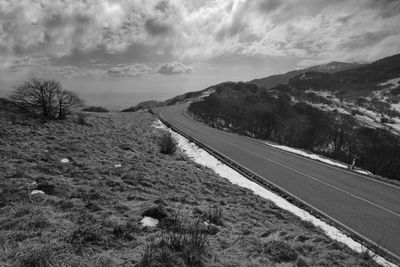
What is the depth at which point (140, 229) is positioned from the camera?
5.13 meters

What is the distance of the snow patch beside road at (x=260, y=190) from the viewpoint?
25.1ft

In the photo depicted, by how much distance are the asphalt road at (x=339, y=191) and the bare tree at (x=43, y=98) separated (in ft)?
43.4

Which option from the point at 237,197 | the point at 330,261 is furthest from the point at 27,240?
the point at 237,197

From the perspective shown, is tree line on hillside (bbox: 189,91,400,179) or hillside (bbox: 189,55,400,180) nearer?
tree line on hillside (bbox: 189,91,400,179)

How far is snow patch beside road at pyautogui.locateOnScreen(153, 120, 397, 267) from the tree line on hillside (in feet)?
52.6

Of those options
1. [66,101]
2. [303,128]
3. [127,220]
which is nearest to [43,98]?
[66,101]

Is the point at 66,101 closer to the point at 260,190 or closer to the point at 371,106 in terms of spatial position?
the point at 260,190

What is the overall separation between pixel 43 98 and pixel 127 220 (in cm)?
1473

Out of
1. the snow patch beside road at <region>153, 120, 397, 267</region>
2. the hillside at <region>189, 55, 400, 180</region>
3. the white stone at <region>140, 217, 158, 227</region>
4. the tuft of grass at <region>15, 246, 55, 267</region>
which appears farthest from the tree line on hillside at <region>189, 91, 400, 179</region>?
the tuft of grass at <region>15, 246, 55, 267</region>

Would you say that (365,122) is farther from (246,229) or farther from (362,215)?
(246,229)

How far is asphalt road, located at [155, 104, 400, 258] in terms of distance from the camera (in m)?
8.86

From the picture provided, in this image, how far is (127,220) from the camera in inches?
216

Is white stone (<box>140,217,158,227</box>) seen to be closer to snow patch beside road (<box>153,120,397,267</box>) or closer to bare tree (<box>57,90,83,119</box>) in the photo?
snow patch beside road (<box>153,120,397,267</box>)

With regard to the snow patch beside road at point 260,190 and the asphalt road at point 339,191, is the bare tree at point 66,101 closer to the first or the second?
the snow patch beside road at point 260,190
